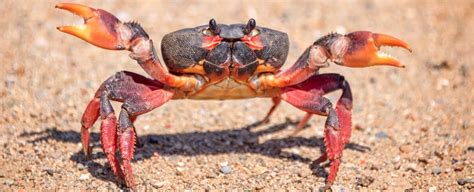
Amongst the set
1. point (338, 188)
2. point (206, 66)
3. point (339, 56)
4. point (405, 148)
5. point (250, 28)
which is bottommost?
point (338, 188)

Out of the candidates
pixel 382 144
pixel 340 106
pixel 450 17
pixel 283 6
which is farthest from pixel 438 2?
pixel 340 106

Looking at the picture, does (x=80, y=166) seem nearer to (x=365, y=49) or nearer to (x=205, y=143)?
(x=205, y=143)

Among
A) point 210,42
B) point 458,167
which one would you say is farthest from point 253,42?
point 458,167

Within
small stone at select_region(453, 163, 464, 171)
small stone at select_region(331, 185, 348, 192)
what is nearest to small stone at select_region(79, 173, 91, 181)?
small stone at select_region(331, 185, 348, 192)

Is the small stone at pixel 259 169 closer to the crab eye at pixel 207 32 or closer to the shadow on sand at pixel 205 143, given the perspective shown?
the shadow on sand at pixel 205 143

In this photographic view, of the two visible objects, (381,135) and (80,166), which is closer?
(80,166)

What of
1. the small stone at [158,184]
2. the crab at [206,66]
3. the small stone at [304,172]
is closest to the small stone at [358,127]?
the crab at [206,66]

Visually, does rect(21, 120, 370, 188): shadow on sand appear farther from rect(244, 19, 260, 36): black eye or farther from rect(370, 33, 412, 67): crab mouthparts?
rect(244, 19, 260, 36): black eye
